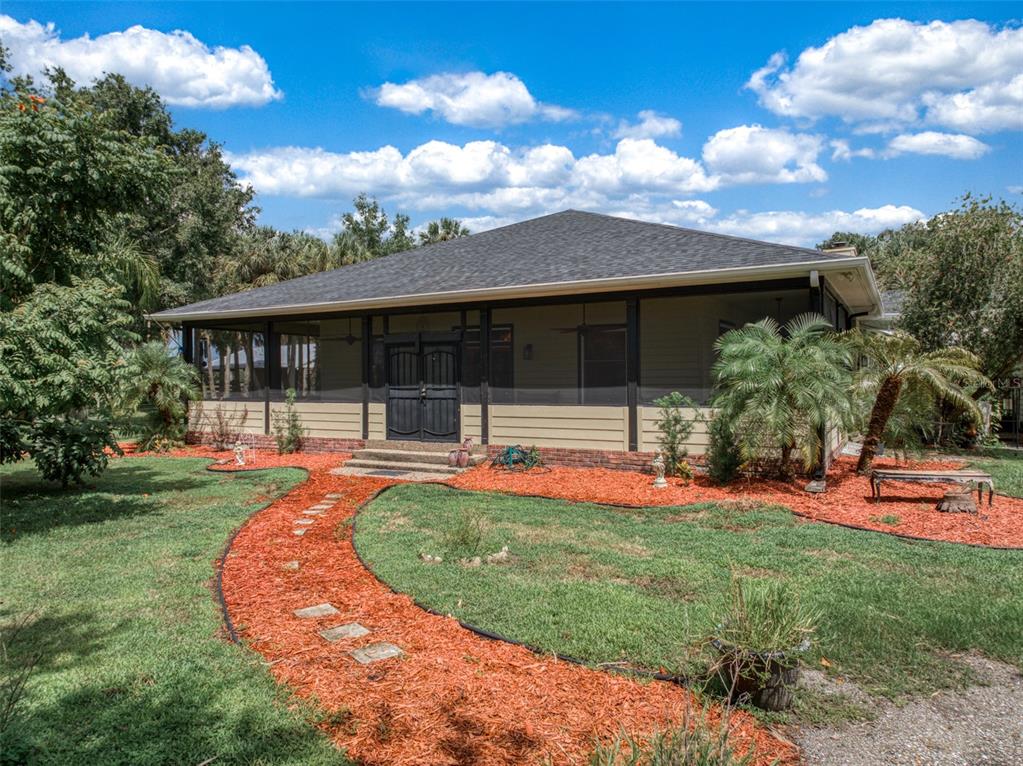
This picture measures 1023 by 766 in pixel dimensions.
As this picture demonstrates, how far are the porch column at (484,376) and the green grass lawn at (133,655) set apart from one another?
4.88 m

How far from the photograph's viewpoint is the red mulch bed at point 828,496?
21.1 feet

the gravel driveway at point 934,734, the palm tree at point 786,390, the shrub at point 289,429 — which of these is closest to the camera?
the gravel driveway at point 934,734

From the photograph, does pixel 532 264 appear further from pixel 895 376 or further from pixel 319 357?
pixel 895 376

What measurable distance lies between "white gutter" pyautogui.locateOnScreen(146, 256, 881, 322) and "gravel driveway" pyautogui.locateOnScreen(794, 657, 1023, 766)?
20.8 feet

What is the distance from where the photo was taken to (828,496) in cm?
806

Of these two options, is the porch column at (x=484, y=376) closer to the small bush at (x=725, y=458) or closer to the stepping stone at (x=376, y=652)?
the small bush at (x=725, y=458)

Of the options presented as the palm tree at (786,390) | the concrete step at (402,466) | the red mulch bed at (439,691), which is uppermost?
the palm tree at (786,390)

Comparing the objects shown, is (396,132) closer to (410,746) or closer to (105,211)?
(105,211)

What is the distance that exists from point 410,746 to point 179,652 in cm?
171

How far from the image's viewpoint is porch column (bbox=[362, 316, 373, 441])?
12.5 meters

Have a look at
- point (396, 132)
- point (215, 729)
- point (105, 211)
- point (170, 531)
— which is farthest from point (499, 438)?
point (396, 132)

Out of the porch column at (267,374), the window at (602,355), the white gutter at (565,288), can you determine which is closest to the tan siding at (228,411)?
the porch column at (267,374)

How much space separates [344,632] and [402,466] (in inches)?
285

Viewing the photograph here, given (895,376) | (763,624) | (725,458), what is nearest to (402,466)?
(725,458)
